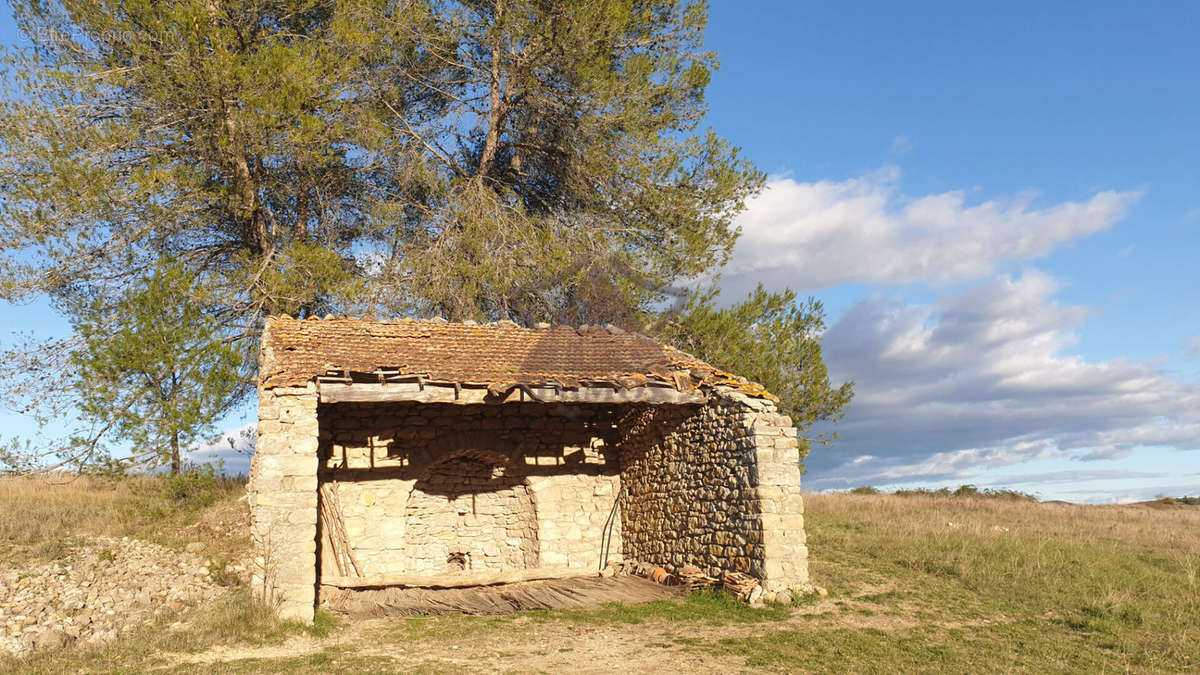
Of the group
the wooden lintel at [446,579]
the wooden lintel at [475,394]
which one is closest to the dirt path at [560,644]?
the wooden lintel at [446,579]

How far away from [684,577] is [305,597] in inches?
171

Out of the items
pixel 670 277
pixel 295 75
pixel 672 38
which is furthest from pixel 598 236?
pixel 295 75

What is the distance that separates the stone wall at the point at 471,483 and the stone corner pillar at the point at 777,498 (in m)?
2.93

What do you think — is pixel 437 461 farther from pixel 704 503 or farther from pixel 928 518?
Answer: pixel 928 518

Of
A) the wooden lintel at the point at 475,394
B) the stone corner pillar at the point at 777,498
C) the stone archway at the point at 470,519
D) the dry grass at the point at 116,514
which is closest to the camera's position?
the wooden lintel at the point at 475,394

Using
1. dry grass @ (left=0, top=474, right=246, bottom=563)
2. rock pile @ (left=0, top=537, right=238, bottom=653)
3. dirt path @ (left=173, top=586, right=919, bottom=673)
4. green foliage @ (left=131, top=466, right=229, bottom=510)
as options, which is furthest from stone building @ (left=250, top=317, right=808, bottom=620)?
green foliage @ (left=131, top=466, right=229, bottom=510)

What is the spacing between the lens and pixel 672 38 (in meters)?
17.0

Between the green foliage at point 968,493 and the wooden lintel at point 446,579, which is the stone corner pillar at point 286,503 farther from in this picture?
the green foliage at point 968,493

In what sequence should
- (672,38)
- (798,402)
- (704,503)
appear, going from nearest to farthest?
(704,503), (798,402), (672,38)

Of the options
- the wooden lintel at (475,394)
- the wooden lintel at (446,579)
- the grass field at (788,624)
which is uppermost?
the wooden lintel at (475,394)

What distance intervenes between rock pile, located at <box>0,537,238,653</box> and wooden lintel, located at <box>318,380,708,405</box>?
2.65 m

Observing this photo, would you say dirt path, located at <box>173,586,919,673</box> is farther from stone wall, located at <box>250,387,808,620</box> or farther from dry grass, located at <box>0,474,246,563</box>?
dry grass, located at <box>0,474,246,563</box>

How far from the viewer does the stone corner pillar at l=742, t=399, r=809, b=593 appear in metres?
9.27

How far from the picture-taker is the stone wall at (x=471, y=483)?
35.2 feet
